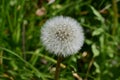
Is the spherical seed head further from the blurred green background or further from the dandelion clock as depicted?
the blurred green background

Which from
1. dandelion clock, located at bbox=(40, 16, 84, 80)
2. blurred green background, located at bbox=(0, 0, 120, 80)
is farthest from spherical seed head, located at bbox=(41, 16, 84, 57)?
blurred green background, located at bbox=(0, 0, 120, 80)

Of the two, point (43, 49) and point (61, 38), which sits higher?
point (43, 49)

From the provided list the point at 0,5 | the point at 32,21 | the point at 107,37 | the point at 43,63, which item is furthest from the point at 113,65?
the point at 0,5

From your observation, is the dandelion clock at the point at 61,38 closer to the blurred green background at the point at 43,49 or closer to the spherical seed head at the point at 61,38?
the spherical seed head at the point at 61,38

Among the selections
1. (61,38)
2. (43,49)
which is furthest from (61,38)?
(43,49)

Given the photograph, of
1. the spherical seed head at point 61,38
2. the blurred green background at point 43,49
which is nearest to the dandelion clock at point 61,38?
the spherical seed head at point 61,38

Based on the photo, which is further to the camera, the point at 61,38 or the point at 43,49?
the point at 43,49

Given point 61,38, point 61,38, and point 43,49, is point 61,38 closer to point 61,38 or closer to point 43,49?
point 61,38
